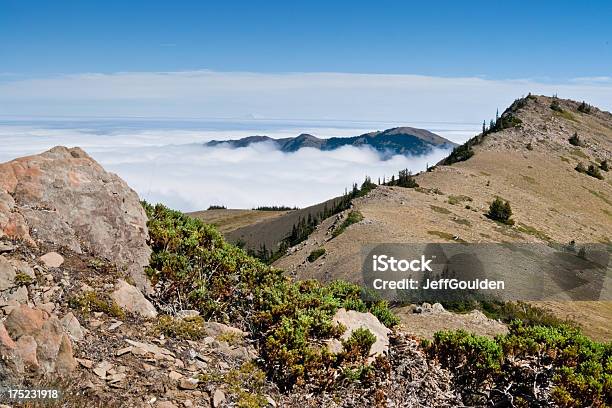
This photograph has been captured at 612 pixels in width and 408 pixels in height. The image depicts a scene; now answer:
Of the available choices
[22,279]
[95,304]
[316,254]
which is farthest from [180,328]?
[316,254]

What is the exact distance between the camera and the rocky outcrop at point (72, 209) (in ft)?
31.5

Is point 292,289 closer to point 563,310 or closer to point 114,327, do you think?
point 114,327

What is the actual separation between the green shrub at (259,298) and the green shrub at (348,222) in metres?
29.0

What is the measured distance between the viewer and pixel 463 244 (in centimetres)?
3803

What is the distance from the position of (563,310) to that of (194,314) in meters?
26.9

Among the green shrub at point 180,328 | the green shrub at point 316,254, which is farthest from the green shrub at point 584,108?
the green shrub at point 180,328

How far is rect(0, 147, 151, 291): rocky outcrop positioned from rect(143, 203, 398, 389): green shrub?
0.62 meters

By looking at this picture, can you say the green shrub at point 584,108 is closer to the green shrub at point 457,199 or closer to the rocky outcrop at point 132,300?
the green shrub at point 457,199

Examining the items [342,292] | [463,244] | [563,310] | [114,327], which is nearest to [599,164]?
[463,244]

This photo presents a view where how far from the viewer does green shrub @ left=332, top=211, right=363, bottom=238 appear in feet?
138

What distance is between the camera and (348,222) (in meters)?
42.6

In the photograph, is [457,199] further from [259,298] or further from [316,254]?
[259,298]

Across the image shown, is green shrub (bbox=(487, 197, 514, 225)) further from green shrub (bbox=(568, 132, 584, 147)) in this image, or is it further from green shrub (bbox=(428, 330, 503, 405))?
green shrub (bbox=(568, 132, 584, 147))

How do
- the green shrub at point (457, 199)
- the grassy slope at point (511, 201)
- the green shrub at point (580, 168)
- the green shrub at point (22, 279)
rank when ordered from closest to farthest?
the green shrub at point (22, 279) → the grassy slope at point (511, 201) → the green shrub at point (457, 199) → the green shrub at point (580, 168)
